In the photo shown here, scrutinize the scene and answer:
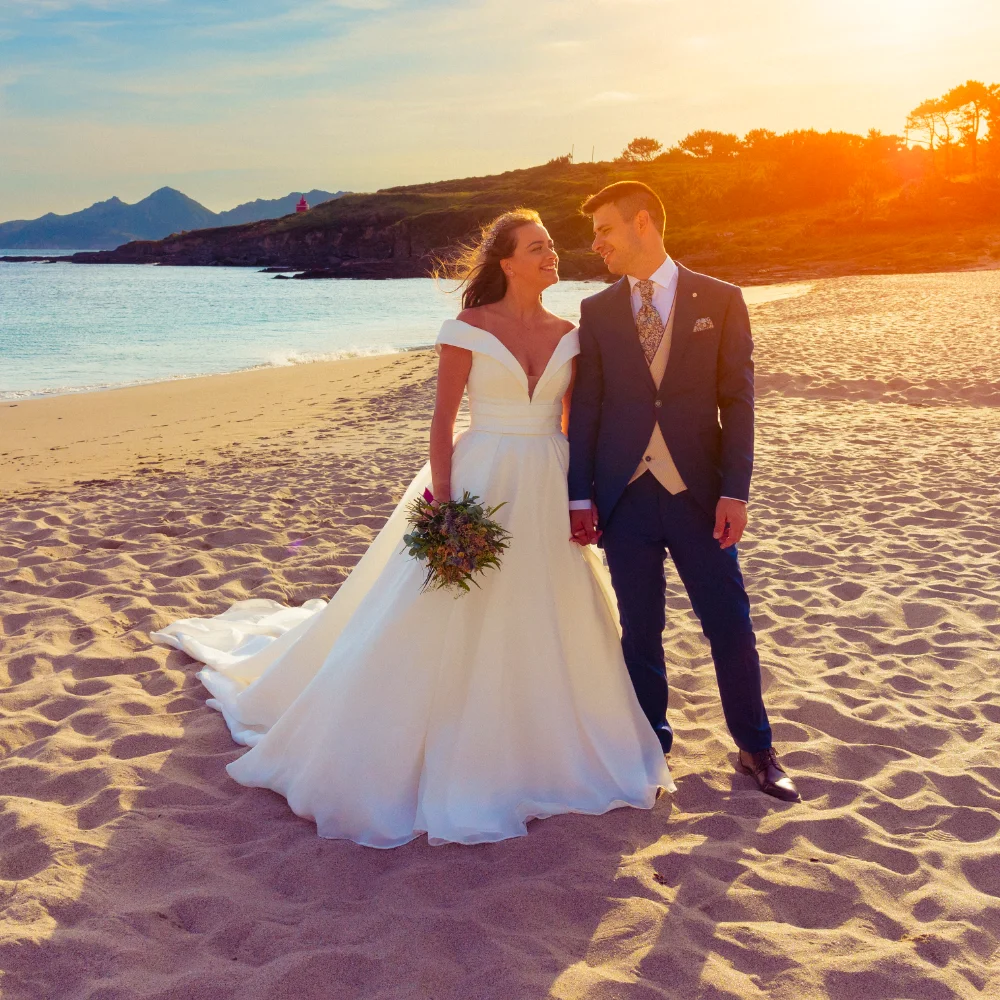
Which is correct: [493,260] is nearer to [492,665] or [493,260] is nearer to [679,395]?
[679,395]

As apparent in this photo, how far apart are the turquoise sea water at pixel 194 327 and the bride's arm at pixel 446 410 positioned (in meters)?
3.35

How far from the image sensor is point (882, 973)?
233 cm

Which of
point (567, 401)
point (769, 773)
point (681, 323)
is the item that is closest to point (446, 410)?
point (567, 401)

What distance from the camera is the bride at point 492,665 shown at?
3025mm

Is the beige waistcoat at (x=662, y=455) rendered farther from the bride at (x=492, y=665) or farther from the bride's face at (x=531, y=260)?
the bride's face at (x=531, y=260)

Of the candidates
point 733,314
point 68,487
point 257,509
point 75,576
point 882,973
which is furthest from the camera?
point 68,487

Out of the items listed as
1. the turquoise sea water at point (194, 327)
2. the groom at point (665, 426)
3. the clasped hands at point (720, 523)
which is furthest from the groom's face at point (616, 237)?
the turquoise sea water at point (194, 327)

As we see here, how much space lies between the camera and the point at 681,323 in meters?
3.13

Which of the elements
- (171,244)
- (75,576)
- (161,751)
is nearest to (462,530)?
(161,751)

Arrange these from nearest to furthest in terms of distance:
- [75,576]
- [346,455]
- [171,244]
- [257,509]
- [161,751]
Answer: [161,751] → [75,576] → [257,509] → [346,455] → [171,244]

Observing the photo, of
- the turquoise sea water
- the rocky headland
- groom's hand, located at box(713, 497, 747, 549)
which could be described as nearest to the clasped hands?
groom's hand, located at box(713, 497, 747, 549)

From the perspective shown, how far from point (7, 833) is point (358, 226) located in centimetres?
8453

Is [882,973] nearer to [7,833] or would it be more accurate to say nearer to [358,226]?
[7,833]

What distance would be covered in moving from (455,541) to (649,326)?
3.36 ft
